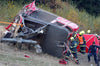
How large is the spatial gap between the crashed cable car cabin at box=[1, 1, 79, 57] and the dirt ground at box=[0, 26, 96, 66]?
1.39 ft

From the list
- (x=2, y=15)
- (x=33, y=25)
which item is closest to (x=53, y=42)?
(x=33, y=25)

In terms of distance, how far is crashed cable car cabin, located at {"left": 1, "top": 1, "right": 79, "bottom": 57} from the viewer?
945 centimetres

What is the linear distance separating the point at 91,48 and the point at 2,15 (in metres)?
8.11

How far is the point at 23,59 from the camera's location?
8.27 metres

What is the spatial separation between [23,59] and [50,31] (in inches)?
80.1

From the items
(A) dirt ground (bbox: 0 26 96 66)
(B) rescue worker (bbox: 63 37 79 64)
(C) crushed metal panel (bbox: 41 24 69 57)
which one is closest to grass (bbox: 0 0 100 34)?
(A) dirt ground (bbox: 0 26 96 66)

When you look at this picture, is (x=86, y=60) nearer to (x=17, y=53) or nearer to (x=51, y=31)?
(x=51, y=31)

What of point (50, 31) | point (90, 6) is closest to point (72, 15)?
point (90, 6)

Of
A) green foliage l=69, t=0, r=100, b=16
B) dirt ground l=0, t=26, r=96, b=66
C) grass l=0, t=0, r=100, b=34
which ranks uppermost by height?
green foliage l=69, t=0, r=100, b=16

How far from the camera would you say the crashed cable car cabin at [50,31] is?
9.45 metres

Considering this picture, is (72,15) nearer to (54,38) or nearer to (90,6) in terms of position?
(90,6)

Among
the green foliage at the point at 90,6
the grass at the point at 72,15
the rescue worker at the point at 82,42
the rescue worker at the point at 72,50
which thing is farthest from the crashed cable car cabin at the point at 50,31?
the green foliage at the point at 90,6

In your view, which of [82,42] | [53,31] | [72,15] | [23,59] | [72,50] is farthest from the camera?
[72,15]

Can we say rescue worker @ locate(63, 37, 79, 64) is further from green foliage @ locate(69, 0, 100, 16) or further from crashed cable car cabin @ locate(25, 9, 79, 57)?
green foliage @ locate(69, 0, 100, 16)
